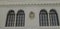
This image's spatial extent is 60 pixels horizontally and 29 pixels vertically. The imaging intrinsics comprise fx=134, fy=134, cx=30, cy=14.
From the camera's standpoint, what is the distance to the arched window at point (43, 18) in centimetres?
796

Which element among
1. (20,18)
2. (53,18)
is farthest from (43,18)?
(20,18)

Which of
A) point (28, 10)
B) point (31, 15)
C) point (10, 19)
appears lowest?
point (10, 19)

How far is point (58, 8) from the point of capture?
27.0ft

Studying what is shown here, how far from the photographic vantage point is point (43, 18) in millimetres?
8117

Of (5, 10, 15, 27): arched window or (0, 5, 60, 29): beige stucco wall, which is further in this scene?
(5, 10, 15, 27): arched window

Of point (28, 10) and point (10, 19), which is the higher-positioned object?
point (28, 10)

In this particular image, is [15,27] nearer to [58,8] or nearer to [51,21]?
[51,21]

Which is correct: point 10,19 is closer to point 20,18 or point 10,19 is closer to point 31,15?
point 20,18

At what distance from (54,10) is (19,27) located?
239 centimetres

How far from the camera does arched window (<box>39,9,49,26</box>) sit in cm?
796

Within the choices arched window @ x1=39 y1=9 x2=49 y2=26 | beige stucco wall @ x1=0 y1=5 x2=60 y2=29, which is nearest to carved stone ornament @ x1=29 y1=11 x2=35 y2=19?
beige stucco wall @ x1=0 y1=5 x2=60 y2=29

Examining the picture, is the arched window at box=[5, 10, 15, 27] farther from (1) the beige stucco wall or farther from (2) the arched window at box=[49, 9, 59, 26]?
(2) the arched window at box=[49, 9, 59, 26]

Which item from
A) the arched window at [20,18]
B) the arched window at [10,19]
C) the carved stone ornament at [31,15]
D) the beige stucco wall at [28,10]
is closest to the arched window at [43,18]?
the beige stucco wall at [28,10]

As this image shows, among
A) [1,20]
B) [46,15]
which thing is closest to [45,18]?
[46,15]
